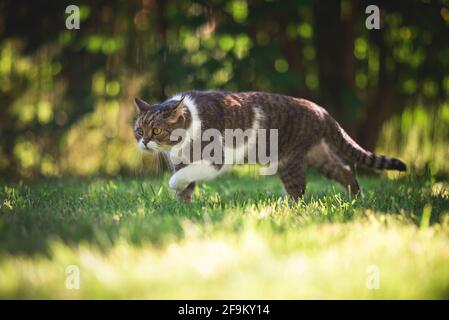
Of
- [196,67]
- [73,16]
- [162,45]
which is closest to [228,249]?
[196,67]

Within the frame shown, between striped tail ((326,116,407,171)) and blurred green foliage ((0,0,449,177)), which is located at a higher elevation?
blurred green foliage ((0,0,449,177))

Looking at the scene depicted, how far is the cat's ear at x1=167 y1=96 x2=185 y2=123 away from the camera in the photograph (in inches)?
159

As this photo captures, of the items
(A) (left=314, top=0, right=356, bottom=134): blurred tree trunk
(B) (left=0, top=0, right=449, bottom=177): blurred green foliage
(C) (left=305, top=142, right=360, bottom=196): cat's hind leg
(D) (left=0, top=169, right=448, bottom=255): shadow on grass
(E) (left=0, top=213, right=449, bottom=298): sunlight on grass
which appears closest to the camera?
(E) (left=0, top=213, right=449, bottom=298): sunlight on grass

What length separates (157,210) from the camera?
3.51 m

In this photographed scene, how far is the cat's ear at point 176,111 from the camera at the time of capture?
159 inches

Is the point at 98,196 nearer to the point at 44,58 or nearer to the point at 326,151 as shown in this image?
the point at 326,151

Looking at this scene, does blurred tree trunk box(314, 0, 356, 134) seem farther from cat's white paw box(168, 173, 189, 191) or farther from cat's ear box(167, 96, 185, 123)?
cat's white paw box(168, 173, 189, 191)

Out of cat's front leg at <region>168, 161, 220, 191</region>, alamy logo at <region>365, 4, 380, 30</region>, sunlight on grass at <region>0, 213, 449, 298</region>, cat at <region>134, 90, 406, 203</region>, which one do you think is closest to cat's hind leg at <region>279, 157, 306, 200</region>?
cat at <region>134, 90, 406, 203</region>

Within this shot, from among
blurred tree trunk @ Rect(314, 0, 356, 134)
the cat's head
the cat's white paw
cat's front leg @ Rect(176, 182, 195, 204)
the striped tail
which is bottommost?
cat's front leg @ Rect(176, 182, 195, 204)

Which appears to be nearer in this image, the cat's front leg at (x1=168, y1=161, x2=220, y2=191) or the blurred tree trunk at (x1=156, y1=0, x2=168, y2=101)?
the cat's front leg at (x1=168, y1=161, x2=220, y2=191)

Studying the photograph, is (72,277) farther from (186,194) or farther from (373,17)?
(373,17)

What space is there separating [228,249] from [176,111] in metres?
1.88

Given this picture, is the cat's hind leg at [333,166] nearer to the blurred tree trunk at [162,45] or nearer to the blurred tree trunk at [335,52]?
the blurred tree trunk at [335,52]

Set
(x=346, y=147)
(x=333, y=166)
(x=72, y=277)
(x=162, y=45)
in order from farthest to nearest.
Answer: (x=162, y=45) < (x=333, y=166) < (x=346, y=147) < (x=72, y=277)
